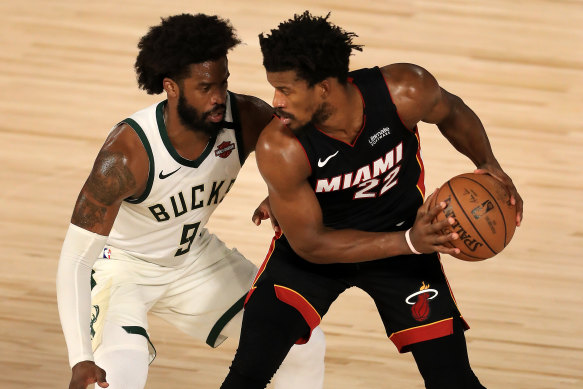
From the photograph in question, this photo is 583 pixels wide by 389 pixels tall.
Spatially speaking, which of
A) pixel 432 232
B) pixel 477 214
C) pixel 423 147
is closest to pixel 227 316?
pixel 432 232

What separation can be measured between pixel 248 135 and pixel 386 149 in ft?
2.12

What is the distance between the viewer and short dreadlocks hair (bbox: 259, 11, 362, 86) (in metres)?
3.24

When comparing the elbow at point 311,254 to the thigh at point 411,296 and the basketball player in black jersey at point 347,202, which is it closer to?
the basketball player in black jersey at point 347,202

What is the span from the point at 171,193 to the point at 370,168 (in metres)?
0.81

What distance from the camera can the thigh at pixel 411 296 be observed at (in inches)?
140

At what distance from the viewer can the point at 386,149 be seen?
3531mm

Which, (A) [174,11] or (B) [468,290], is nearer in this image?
(B) [468,290]

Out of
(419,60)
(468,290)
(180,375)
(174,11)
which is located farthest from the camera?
(174,11)

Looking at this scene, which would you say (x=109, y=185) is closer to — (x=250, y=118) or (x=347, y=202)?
(x=250, y=118)

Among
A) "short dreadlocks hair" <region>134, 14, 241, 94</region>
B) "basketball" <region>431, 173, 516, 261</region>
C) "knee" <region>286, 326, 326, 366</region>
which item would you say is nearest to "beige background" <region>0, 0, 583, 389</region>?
"knee" <region>286, 326, 326, 366</region>

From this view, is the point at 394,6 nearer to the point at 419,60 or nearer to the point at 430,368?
the point at 419,60

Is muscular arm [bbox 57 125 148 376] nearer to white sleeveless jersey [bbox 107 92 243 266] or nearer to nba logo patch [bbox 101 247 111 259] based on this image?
white sleeveless jersey [bbox 107 92 243 266]

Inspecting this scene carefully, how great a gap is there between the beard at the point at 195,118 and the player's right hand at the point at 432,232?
0.92 meters

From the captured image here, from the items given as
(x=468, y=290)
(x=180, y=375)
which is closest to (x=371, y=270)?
(x=180, y=375)
